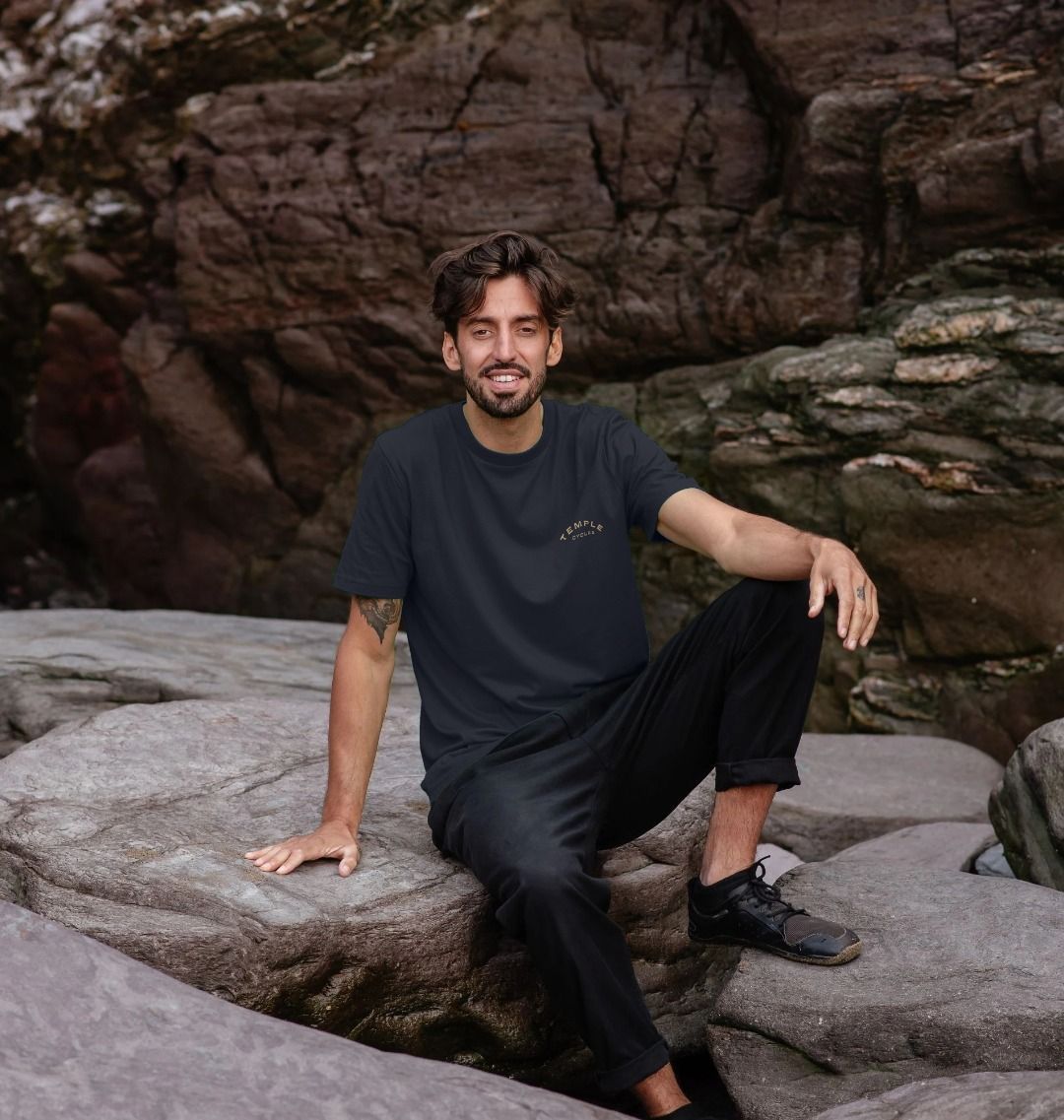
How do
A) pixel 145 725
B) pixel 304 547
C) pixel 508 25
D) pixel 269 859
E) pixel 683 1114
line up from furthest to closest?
pixel 304 547 → pixel 508 25 → pixel 145 725 → pixel 269 859 → pixel 683 1114

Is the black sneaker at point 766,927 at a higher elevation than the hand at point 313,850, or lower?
lower

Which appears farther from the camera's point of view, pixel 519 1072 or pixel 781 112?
pixel 781 112

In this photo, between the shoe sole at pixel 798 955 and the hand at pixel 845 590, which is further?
the shoe sole at pixel 798 955

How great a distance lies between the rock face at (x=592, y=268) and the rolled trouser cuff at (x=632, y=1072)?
329 cm

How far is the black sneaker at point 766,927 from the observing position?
10.2ft

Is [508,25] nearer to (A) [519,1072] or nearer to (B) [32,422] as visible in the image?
(B) [32,422]

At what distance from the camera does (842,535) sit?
5.98 m

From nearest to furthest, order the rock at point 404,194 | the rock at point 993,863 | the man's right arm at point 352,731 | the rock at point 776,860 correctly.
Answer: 1. the man's right arm at point 352,731
2. the rock at point 993,863
3. the rock at point 776,860
4. the rock at point 404,194

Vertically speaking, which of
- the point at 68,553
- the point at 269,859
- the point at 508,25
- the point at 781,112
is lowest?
the point at 68,553

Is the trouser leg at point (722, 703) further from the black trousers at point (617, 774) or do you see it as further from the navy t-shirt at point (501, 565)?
the navy t-shirt at point (501, 565)

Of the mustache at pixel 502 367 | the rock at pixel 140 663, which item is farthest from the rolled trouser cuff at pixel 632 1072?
the rock at pixel 140 663

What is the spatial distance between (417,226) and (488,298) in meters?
4.32

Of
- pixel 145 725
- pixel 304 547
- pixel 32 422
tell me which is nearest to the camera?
pixel 145 725

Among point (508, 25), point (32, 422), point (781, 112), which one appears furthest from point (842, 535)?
point (32, 422)
